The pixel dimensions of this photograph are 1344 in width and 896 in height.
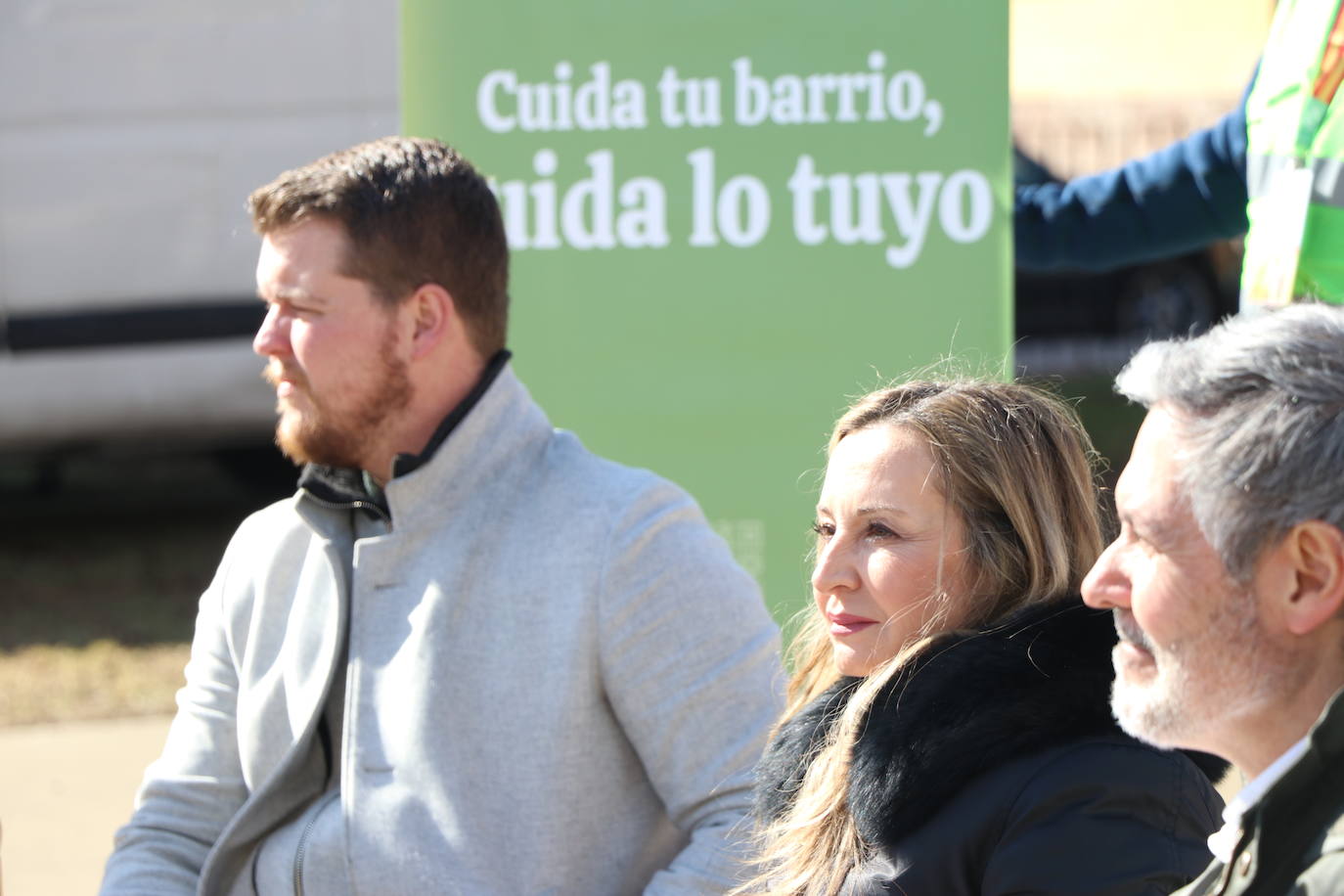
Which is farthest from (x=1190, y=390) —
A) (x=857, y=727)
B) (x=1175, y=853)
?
(x=857, y=727)

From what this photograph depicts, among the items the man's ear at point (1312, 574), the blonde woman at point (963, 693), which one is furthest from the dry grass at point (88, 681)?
the man's ear at point (1312, 574)

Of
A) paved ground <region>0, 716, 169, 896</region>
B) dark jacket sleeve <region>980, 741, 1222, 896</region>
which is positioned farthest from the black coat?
paved ground <region>0, 716, 169, 896</region>

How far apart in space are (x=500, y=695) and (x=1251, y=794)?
1.13 metres

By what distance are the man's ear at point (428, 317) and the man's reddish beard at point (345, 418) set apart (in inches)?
1.5

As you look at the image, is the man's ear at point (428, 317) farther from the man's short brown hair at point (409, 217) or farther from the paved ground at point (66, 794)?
the paved ground at point (66, 794)

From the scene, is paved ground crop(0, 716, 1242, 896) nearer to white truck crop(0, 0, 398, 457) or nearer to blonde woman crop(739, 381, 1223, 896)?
white truck crop(0, 0, 398, 457)

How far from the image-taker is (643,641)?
7.02 ft

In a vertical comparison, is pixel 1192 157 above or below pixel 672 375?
above

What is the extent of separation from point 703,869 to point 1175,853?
0.71 metres

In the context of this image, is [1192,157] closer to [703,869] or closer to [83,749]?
[703,869]

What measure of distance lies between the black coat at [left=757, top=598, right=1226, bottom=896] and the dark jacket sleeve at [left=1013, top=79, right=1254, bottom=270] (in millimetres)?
1295

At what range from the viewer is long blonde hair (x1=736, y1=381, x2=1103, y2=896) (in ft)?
5.74

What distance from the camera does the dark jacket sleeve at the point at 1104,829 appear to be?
1513mm

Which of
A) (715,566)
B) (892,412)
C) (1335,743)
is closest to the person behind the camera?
(1335,743)
